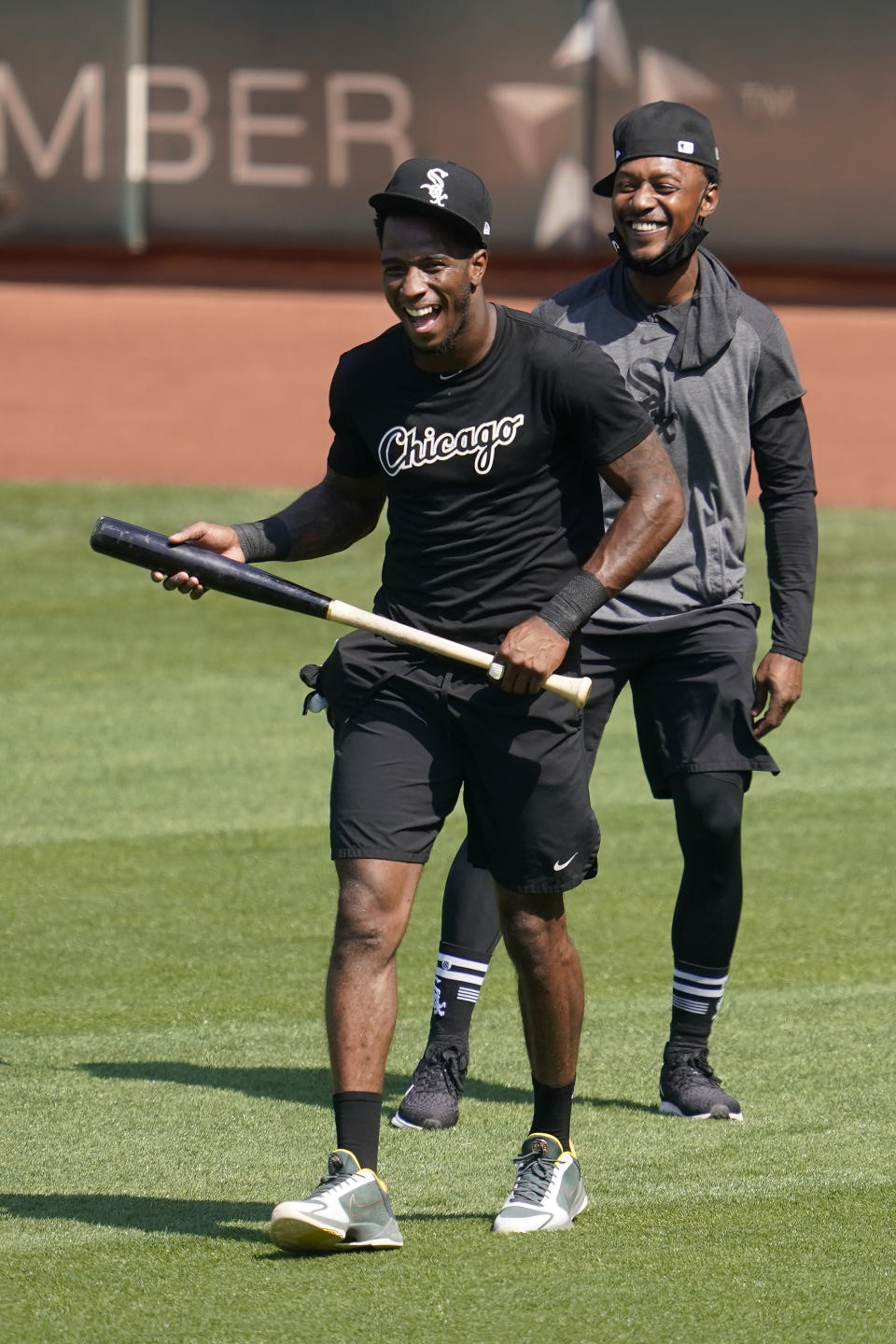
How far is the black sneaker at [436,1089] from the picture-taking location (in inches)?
219

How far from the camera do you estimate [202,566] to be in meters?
4.75

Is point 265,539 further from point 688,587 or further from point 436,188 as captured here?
point 688,587

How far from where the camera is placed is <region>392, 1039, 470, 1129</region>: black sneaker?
556 cm

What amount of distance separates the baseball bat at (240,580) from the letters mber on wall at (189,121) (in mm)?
11405

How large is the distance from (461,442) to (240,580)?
57 cm

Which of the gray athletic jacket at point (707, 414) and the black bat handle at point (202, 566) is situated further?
the gray athletic jacket at point (707, 414)

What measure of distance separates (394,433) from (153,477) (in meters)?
11.8

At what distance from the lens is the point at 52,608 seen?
13047mm

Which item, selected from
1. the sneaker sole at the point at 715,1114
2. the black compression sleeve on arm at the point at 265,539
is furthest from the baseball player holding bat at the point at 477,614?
the sneaker sole at the point at 715,1114

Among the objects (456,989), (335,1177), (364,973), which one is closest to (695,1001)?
(456,989)

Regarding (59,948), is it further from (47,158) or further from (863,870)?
(47,158)

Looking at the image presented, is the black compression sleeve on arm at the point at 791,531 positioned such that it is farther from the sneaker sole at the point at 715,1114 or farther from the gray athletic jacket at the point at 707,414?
the sneaker sole at the point at 715,1114

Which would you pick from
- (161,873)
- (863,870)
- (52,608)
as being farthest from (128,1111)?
(52,608)

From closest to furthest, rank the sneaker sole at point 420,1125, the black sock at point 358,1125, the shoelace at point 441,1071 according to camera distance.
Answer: the black sock at point 358,1125
the sneaker sole at point 420,1125
the shoelace at point 441,1071
